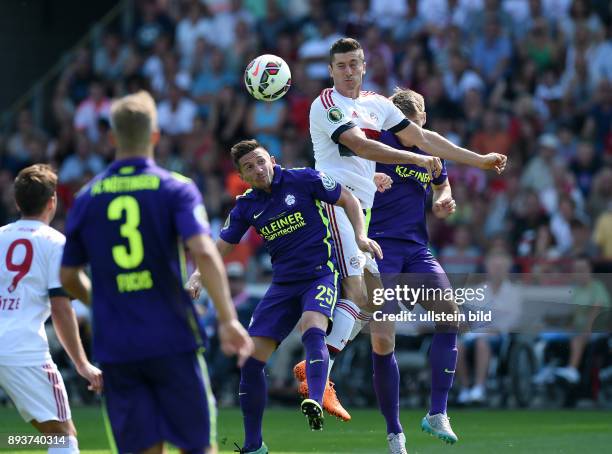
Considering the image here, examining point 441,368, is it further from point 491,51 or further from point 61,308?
point 491,51

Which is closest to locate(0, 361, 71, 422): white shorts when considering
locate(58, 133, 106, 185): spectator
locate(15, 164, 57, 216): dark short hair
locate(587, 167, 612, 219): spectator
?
locate(15, 164, 57, 216): dark short hair

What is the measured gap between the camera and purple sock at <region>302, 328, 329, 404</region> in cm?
895

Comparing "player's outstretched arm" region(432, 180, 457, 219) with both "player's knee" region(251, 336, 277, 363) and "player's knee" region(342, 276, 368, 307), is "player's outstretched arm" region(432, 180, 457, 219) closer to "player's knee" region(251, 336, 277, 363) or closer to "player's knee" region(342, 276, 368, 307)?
"player's knee" region(342, 276, 368, 307)

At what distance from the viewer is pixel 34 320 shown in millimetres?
7719

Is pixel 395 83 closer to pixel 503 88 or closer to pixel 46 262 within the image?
pixel 503 88

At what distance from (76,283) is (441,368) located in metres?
4.29

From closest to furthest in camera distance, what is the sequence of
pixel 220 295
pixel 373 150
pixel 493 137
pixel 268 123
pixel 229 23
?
1. pixel 220 295
2. pixel 373 150
3. pixel 493 137
4. pixel 268 123
5. pixel 229 23

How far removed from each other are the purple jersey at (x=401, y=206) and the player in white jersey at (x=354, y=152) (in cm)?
29

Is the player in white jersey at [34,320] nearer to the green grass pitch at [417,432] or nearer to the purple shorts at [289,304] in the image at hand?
the purple shorts at [289,304]

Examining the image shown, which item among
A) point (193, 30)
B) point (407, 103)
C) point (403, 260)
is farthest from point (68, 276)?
point (193, 30)

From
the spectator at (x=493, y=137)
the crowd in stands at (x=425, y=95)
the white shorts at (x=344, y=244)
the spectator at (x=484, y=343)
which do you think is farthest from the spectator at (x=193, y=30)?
the white shorts at (x=344, y=244)

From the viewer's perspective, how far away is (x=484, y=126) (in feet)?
59.4

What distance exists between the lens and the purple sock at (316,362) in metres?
8.95

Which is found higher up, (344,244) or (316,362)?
(344,244)
